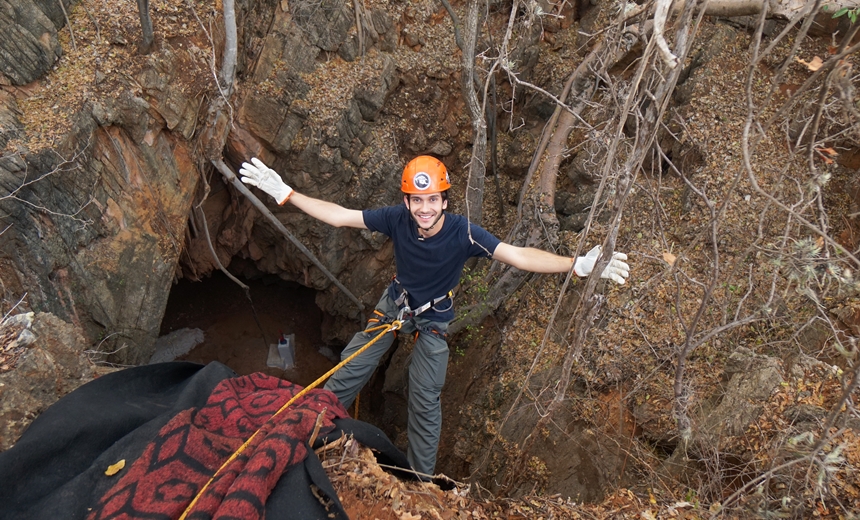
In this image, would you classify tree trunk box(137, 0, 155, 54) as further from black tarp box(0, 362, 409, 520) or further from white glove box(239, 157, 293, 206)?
black tarp box(0, 362, 409, 520)

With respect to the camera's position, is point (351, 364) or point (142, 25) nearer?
point (351, 364)

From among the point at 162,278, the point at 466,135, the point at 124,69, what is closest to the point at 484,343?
the point at 466,135

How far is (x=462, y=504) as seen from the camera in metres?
2.52

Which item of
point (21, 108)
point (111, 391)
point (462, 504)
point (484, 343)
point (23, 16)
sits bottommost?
point (484, 343)

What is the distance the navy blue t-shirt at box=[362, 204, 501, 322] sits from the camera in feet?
11.0

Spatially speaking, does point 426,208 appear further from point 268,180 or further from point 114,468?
point 114,468

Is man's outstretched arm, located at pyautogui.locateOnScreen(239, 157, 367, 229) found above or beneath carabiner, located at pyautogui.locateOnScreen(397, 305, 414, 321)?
above

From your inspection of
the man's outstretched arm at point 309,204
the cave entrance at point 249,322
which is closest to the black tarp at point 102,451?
the man's outstretched arm at point 309,204

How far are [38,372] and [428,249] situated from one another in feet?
8.03

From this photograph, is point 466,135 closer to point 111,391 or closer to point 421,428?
point 421,428

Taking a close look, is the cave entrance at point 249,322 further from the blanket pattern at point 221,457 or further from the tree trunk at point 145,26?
the blanket pattern at point 221,457

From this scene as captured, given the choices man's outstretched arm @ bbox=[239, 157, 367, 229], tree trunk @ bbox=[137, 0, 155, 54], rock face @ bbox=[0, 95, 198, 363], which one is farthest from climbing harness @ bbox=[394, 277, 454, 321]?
tree trunk @ bbox=[137, 0, 155, 54]

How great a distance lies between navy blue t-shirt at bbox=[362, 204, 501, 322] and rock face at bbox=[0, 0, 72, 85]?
332 centimetres

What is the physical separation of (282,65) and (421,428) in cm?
450
